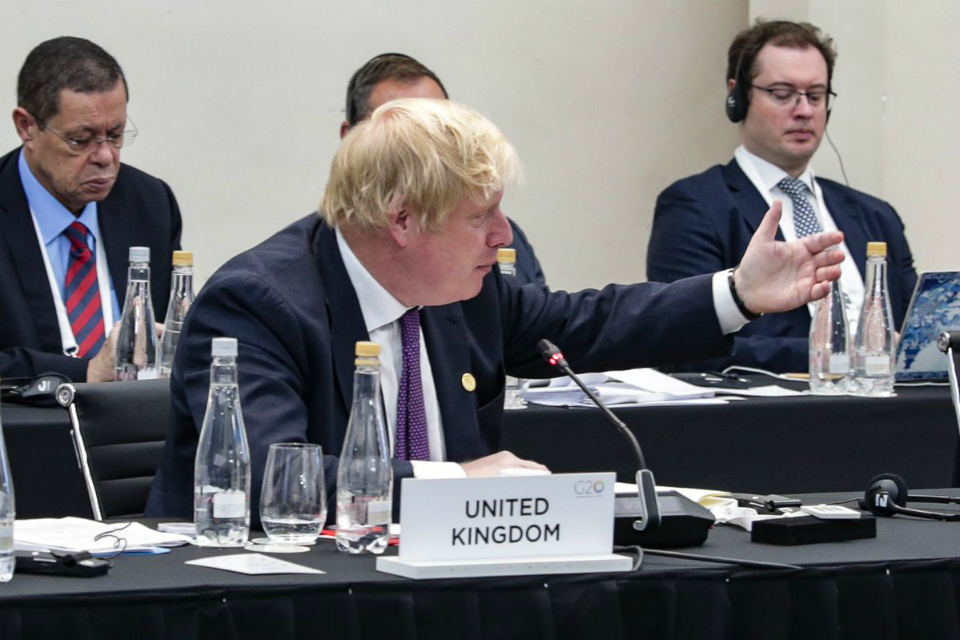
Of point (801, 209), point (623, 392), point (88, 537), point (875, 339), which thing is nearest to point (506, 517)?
point (88, 537)

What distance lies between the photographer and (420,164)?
6.97 feet

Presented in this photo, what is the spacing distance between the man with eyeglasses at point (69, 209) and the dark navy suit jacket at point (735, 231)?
1.41 metres

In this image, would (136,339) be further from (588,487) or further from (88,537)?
(588,487)

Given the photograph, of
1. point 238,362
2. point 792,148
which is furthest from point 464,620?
point 792,148

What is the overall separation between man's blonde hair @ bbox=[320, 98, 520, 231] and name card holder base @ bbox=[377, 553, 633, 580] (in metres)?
0.68

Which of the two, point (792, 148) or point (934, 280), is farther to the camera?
point (792, 148)

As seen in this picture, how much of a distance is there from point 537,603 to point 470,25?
3.63 metres

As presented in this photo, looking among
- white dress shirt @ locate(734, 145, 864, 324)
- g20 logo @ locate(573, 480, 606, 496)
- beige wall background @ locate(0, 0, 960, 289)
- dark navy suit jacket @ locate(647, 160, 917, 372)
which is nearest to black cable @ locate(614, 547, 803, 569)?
g20 logo @ locate(573, 480, 606, 496)

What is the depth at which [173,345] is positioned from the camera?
3.23m

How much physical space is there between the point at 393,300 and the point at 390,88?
1.72 metres

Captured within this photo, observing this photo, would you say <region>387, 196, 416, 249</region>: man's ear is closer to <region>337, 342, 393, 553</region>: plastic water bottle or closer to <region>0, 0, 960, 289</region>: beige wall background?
<region>337, 342, 393, 553</region>: plastic water bottle

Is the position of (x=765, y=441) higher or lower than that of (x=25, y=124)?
lower

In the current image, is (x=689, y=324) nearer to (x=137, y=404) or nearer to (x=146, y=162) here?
(x=137, y=404)

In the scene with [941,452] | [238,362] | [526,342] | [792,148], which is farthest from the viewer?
[792,148]
